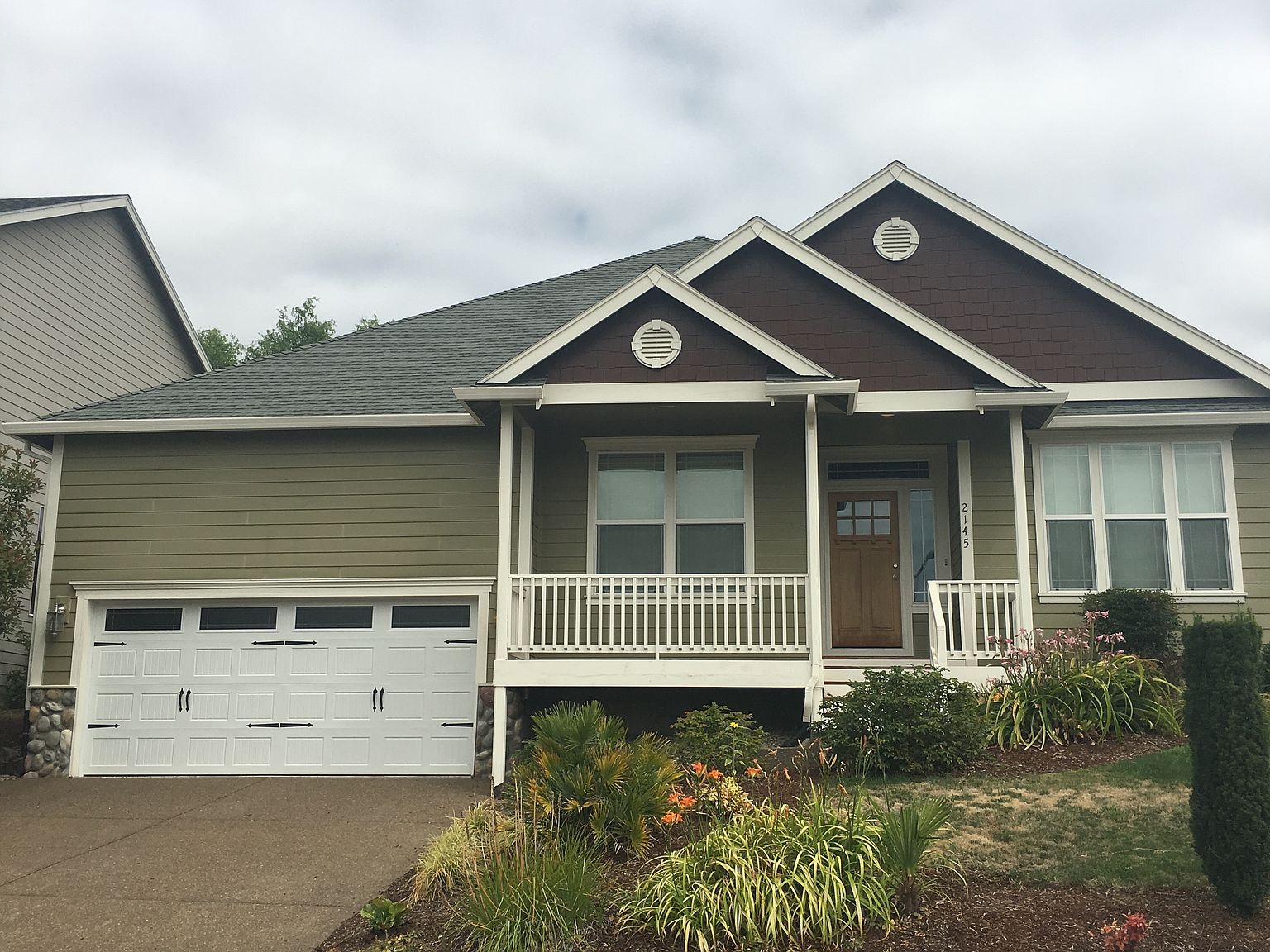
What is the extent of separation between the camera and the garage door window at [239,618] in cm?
1278

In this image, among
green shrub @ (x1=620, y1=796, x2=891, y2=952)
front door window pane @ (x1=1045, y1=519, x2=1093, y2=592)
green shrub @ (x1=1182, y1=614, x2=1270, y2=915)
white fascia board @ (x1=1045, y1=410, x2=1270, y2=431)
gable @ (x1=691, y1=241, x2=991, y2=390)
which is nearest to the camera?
green shrub @ (x1=1182, y1=614, x2=1270, y2=915)

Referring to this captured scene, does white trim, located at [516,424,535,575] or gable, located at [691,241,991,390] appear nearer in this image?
gable, located at [691,241,991,390]

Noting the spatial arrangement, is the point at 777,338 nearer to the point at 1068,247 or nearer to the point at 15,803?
the point at 1068,247

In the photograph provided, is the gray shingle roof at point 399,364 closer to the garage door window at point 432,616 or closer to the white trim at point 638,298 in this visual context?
the white trim at point 638,298

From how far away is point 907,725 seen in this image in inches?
355

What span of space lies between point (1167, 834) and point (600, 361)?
6.67m

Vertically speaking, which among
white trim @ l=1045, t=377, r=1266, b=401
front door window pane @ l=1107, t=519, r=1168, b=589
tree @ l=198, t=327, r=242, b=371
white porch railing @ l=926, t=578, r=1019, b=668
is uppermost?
tree @ l=198, t=327, r=242, b=371

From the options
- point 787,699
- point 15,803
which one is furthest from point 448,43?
point 15,803

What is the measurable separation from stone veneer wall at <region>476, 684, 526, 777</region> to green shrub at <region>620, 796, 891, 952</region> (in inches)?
207

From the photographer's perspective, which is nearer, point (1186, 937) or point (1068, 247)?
point (1186, 937)

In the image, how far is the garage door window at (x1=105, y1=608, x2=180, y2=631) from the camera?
1291 centimetres

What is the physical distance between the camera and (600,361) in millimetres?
11422

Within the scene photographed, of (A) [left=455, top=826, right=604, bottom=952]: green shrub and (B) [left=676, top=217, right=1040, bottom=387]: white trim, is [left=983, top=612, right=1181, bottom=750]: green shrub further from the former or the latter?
(A) [left=455, top=826, right=604, bottom=952]: green shrub

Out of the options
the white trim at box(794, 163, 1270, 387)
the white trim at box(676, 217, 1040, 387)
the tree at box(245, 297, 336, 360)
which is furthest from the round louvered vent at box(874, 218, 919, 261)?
the tree at box(245, 297, 336, 360)
